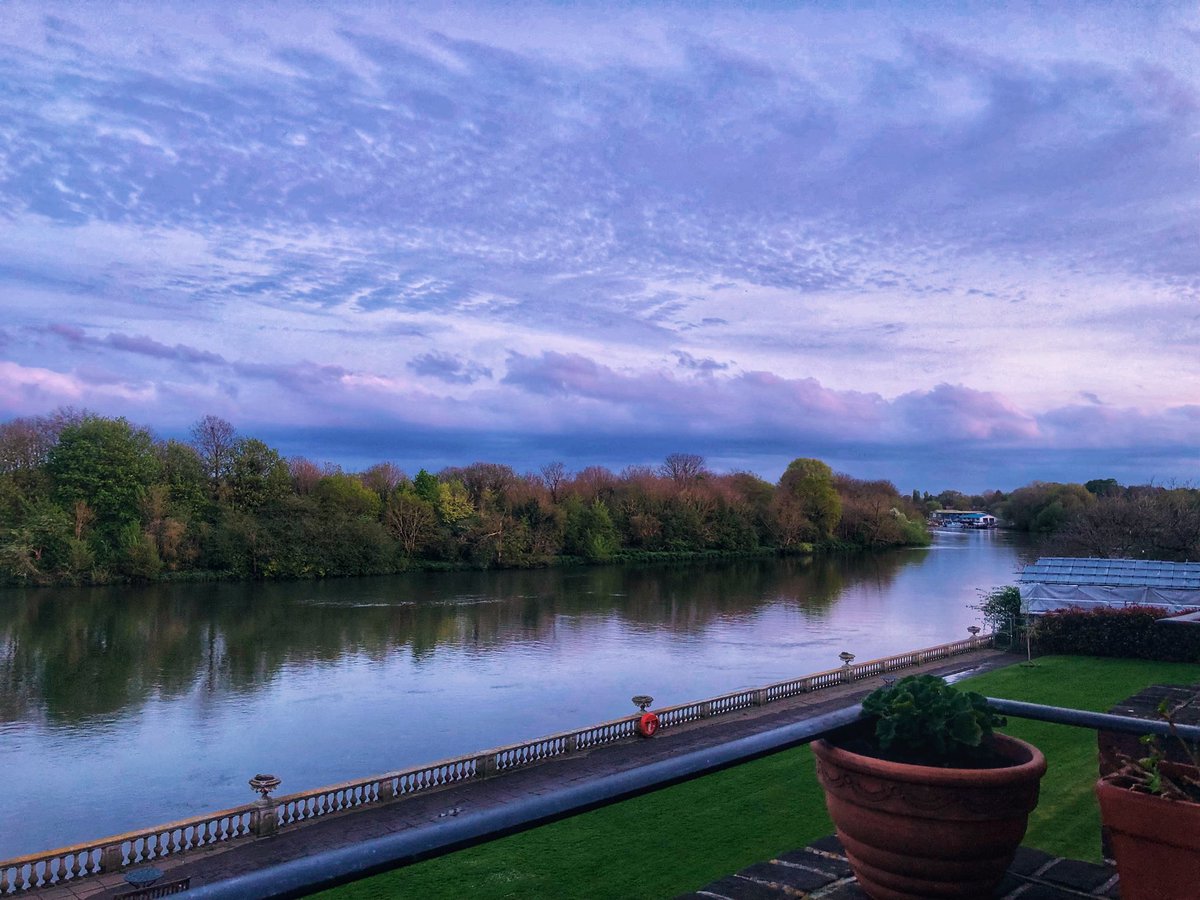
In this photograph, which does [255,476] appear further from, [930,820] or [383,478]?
[930,820]

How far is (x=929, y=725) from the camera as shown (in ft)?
8.46

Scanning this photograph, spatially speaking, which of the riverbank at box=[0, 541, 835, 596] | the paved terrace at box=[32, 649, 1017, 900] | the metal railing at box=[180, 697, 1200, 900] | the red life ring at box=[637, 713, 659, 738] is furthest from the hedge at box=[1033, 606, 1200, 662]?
the riverbank at box=[0, 541, 835, 596]

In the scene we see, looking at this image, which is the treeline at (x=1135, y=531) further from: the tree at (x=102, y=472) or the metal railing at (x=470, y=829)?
the tree at (x=102, y=472)

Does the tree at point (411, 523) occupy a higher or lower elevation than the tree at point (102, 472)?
lower

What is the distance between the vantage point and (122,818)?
52.0 ft

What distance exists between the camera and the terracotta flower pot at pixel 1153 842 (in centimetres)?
220

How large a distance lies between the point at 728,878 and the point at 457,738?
19.1 metres

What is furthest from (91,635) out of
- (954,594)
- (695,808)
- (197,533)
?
(954,594)

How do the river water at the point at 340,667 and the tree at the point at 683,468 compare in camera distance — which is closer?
the river water at the point at 340,667

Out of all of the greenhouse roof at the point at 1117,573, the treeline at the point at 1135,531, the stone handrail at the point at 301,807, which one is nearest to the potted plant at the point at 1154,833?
the stone handrail at the point at 301,807

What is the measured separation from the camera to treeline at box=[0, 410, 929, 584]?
1922 inches

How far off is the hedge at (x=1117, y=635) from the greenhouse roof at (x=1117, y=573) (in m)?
1.99

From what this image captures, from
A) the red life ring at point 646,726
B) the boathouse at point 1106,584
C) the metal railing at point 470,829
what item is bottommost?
the red life ring at point 646,726

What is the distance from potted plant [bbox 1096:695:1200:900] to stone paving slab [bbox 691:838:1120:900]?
48 cm
